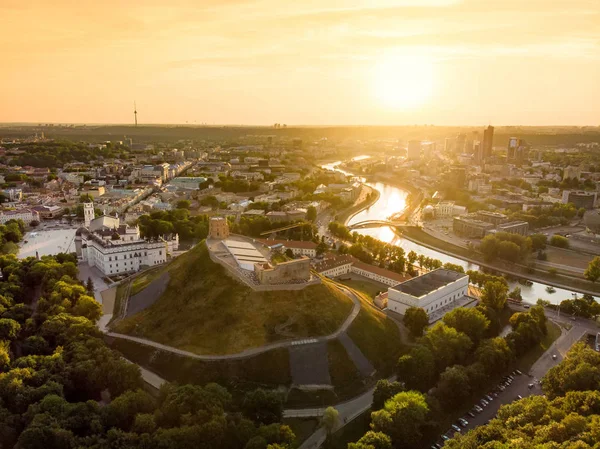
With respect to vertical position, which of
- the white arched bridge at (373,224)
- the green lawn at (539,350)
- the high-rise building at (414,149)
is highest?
the high-rise building at (414,149)

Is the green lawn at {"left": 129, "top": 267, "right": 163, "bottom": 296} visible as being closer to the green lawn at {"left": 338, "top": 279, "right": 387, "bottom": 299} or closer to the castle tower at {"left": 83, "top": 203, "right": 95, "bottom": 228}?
the green lawn at {"left": 338, "top": 279, "right": 387, "bottom": 299}

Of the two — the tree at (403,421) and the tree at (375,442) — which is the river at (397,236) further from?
the tree at (375,442)

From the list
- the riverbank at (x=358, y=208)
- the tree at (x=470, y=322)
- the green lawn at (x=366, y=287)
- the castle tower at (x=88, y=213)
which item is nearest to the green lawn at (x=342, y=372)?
the tree at (x=470, y=322)

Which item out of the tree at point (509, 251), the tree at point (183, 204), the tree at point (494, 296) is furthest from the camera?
the tree at point (183, 204)

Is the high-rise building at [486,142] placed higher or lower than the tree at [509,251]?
higher

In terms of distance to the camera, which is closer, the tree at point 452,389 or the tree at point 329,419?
the tree at point 329,419

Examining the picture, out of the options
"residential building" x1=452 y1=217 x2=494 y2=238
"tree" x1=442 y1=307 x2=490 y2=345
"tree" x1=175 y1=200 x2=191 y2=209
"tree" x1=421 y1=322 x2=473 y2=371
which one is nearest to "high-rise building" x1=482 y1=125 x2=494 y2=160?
"residential building" x1=452 y1=217 x2=494 y2=238

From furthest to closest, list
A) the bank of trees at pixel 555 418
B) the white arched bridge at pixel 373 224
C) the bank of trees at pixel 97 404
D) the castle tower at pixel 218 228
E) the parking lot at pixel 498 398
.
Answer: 1. the white arched bridge at pixel 373 224
2. the castle tower at pixel 218 228
3. the parking lot at pixel 498 398
4. the bank of trees at pixel 555 418
5. the bank of trees at pixel 97 404
